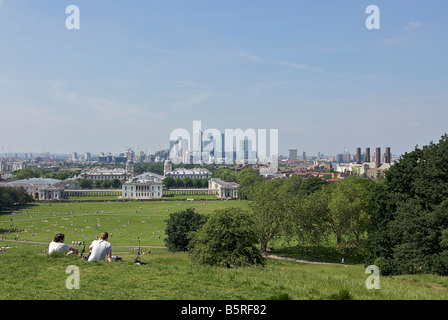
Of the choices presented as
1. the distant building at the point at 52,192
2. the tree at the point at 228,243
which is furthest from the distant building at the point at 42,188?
the tree at the point at 228,243

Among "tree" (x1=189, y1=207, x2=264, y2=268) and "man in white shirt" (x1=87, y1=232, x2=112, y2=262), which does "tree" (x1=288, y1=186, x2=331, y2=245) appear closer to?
"tree" (x1=189, y1=207, x2=264, y2=268)

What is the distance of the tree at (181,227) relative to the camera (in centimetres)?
3069

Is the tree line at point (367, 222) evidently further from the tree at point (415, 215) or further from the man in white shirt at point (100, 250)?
the man in white shirt at point (100, 250)

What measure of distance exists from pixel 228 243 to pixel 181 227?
12654mm

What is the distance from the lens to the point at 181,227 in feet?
101

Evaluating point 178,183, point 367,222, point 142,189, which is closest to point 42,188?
point 142,189

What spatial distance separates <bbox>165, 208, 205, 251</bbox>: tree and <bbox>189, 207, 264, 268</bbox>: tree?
1015cm

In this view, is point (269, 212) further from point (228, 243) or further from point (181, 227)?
point (228, 243)

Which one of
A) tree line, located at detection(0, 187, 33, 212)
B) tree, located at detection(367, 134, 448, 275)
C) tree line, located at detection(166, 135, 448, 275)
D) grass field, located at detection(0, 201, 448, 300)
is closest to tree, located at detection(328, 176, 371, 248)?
tree line, located at detection(166, 135, 448, 275)

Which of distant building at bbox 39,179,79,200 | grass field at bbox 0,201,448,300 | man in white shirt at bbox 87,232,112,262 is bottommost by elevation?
distant building at bbox 39,179,79,200

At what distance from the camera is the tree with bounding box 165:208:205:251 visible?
101 feet
